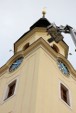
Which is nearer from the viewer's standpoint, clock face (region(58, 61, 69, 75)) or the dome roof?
clock face (region(58, 61, 69, 75))


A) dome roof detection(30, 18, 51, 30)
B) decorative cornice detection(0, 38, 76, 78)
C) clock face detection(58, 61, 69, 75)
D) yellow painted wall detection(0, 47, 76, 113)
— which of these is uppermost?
dome roof detection(30, 18, 51, 30)

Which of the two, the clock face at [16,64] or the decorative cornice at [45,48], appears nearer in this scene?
the clock face at [16,64]

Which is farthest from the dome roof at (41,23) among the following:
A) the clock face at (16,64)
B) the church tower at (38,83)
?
the clock face at (16,64)

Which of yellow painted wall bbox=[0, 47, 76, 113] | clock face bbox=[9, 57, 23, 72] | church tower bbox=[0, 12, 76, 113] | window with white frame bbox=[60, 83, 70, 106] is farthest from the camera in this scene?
clock face bbox=[9, 57, 23, 72]

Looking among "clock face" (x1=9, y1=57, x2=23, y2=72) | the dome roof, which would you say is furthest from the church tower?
the dome roof

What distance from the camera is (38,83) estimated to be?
17359 mm

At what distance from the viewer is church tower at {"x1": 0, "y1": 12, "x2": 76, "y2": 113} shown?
54.0 ft

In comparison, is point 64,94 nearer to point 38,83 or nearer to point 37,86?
point 38,83

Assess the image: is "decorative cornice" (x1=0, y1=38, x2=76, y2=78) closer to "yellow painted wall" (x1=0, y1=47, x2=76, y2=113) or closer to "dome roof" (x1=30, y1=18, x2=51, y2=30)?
"yellow painted wall" (x1=0, y1=47, x2=76, y2=113)

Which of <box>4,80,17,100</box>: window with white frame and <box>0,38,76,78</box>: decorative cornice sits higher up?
<box>0,38,76,78</box>: decorative cornice

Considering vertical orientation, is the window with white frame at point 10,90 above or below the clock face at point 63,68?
below

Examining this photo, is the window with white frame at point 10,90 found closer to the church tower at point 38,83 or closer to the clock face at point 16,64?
the church tower at point 38,83

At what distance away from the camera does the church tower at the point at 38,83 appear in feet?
54.0

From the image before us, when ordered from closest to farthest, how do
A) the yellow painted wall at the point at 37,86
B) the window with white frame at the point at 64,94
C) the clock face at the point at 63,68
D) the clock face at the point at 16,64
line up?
the yellow painted wall at the point at 37,86 → the window with white frame at the point at 64,94 → the clock face at the point at 63,68 → the clock face at the point at 16,64
